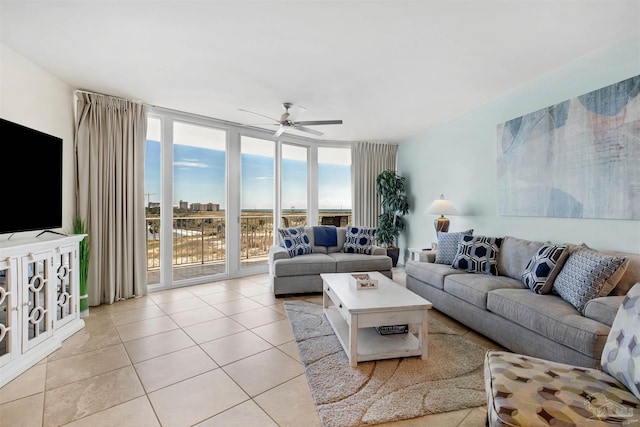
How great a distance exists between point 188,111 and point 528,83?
171 inches

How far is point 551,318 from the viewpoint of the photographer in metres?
2.00

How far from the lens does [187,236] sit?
4.89 metres

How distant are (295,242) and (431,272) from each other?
1.97 metres

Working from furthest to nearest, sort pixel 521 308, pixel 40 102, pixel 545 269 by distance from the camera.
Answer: pixel 40 102
pixel 545 269
pixel 521 308

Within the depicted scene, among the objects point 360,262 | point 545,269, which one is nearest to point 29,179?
point 360,262

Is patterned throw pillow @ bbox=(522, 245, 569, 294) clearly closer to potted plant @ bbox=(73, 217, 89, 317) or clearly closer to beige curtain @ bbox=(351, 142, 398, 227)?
beige curtain @ bbox=(351, 142, 398, 227)

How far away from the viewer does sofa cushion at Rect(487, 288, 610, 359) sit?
174 cm

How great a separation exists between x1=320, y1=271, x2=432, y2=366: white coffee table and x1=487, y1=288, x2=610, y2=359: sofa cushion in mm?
683

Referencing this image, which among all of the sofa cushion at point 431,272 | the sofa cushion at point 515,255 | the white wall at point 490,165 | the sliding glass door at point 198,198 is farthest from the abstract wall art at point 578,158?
the sliding glass door at point 198,198

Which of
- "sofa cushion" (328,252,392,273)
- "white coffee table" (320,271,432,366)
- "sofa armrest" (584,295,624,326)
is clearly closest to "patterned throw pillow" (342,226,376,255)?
"sofa cushion" (328,252,392,273)

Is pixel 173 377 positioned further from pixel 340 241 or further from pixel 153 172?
pixel 340 241

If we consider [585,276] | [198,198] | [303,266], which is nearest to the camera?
[585,276]

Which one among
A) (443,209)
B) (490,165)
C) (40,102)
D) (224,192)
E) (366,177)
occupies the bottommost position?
(443,209)

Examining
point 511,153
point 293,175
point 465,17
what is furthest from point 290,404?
point 293,175
